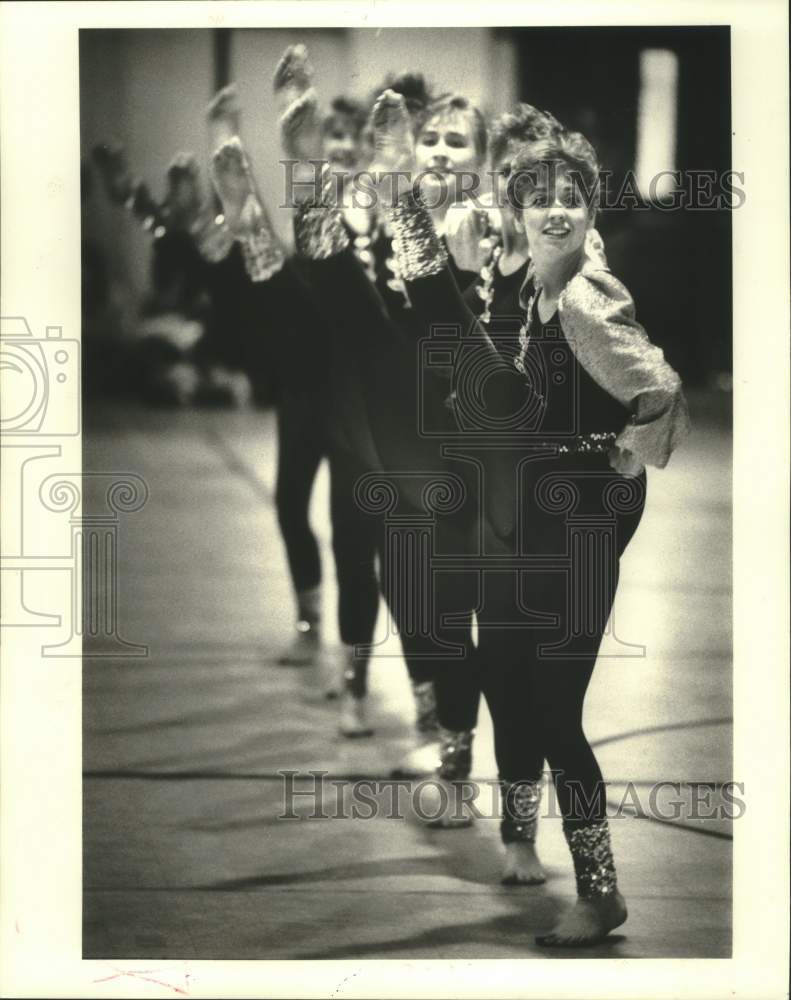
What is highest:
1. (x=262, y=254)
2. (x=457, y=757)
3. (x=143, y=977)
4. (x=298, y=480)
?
(x=262, y=254)

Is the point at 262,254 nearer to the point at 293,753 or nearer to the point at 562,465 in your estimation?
the point at 562,465

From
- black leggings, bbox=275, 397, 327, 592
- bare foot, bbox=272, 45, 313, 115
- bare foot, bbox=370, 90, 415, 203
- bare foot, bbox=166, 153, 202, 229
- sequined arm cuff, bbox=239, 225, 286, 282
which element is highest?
bare foot, bbox=272, 45, 313, 115

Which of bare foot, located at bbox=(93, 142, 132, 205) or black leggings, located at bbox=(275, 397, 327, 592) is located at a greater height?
bare foot, located at bbox=(93, 142, 132, 205)

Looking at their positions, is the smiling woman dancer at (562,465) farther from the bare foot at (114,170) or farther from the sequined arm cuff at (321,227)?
the bare foot at (114,170)

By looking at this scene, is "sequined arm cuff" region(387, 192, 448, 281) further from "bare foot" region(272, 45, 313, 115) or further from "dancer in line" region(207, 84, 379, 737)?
"bare foot" region(272, 45, 313, 115)

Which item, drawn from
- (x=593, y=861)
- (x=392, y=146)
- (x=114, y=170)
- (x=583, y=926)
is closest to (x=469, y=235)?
(x=392, y=146)

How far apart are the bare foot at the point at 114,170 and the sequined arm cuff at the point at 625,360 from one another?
0.91 meters

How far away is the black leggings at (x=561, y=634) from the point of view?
3.28m

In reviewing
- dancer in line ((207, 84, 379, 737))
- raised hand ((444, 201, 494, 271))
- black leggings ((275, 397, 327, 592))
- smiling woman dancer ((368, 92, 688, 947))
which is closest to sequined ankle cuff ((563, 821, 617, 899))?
smiling woman dancer ((368, 92, 688, 947))

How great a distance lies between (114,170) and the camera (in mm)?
3293

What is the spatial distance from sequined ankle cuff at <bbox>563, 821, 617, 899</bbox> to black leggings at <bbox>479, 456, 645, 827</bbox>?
0.09ft

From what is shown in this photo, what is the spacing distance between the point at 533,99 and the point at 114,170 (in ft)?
2.82

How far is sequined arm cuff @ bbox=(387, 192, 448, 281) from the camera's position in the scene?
10.8 feet

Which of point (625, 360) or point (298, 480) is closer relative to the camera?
point (625, 360)
